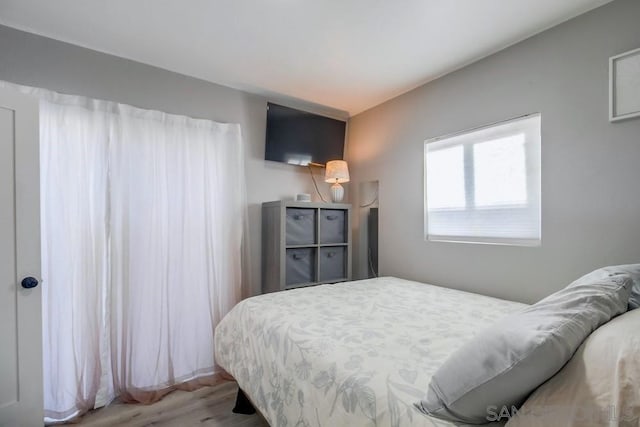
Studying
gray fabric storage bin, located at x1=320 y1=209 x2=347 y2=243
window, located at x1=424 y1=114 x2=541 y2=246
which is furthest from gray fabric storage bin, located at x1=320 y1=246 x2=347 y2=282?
window, located at x1=424 y1=114 x2=541 y2=246

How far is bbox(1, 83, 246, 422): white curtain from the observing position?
75.3 inches

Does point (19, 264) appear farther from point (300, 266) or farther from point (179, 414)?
point (300, 266)

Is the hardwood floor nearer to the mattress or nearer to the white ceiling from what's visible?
the mattress

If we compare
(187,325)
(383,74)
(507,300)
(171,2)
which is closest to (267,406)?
(187,325)

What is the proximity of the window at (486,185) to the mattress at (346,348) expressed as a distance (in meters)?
0.52

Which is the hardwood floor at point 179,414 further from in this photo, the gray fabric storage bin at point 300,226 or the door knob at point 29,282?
the gray fabric storage bin at point 300,226

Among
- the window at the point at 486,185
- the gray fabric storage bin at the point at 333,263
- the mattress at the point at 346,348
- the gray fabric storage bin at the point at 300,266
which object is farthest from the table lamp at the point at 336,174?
the mattress at the point at 346,348

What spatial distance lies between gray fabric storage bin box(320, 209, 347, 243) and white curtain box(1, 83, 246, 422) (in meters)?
0.76

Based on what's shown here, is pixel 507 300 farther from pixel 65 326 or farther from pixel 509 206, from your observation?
pixel 65 326

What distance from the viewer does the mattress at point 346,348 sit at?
94 centimetres

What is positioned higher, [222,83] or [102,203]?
[222,83]

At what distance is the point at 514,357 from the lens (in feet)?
2.27

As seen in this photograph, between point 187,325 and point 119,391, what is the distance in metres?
0.57

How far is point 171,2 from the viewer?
1.64 m
